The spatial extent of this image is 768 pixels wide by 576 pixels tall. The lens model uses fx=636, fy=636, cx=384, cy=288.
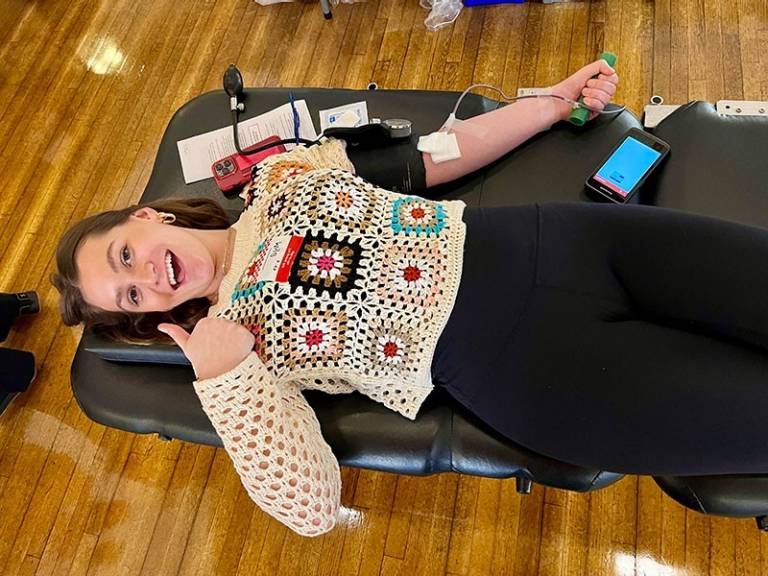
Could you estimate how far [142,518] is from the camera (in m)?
1.69

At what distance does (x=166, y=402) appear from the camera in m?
1.20

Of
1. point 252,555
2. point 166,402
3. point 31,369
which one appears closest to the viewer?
point 166,402

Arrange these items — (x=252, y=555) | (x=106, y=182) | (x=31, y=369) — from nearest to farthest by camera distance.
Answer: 1. (x=252, y=555)
2. (x=31, y=369)
3. (x=106, y=182)

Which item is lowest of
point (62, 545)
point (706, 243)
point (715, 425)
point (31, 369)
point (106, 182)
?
point (62, 545)

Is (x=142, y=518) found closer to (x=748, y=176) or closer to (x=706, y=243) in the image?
(x=706, y=243)

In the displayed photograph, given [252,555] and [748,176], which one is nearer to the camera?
[748,176]

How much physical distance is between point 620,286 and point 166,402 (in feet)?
2.80

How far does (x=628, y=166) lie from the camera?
4.26 feet

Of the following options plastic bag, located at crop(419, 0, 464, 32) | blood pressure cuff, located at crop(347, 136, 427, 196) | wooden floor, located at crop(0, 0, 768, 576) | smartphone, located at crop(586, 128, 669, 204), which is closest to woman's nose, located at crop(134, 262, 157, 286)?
blood pressure cuff, located at crop(347, 136, 427, 196)

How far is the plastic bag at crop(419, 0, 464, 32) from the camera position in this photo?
226 centimetres

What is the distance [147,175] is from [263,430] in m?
1.53

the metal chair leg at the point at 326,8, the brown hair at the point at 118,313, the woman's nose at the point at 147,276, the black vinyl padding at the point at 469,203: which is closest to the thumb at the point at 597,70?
the black vinyl padding at the point at 469,203

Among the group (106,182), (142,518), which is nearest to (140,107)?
(106,182)

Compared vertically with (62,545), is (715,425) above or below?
above
